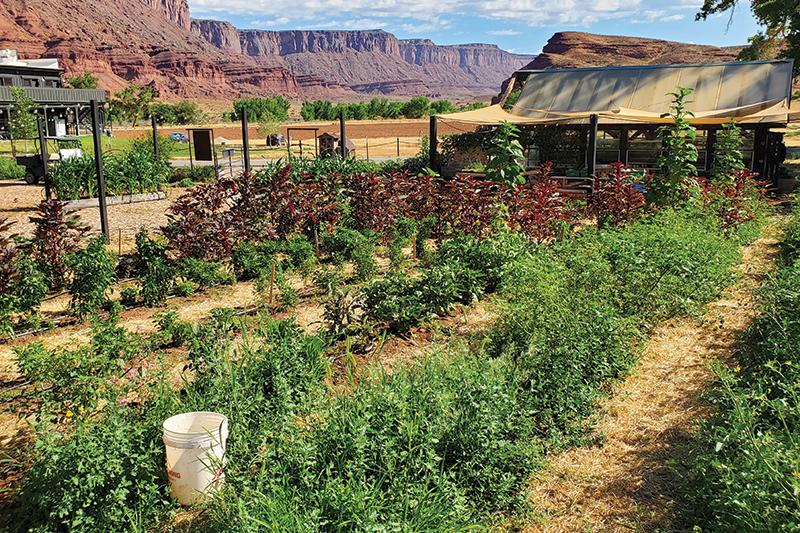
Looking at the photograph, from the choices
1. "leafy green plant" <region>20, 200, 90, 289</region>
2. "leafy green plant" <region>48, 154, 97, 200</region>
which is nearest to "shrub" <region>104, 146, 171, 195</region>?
"leafy green plant" <region>48, 154, 97, 200</region>

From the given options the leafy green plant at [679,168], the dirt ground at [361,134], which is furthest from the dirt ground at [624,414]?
the dirt ground at [361,134]

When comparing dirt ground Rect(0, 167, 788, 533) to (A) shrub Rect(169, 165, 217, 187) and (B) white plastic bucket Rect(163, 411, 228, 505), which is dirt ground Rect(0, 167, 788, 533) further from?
(A) shrub Rect(169, 165, 217, 187)

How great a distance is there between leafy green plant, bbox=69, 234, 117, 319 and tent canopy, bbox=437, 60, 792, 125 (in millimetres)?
10111

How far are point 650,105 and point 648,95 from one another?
19.2 inches

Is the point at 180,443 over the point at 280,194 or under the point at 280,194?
under

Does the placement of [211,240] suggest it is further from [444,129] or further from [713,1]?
[444,129]

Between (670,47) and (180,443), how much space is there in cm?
16404

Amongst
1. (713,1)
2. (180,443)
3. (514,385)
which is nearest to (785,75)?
(713,1)

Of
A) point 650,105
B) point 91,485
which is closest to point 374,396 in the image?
point 91,485

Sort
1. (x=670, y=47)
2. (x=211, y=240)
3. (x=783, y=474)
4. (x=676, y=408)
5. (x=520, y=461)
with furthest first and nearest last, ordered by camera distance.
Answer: (x=670, y=47) < (x=211, y=240) < (x=676, y=408) < (x=520, y=461) < (x=783, y=474)

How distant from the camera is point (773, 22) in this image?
2352 centimetres

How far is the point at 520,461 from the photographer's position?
3.54m

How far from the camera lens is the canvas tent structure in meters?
15.2

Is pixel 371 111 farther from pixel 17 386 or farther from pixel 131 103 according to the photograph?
pixel 17 386
